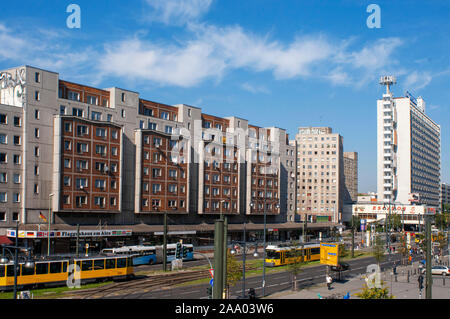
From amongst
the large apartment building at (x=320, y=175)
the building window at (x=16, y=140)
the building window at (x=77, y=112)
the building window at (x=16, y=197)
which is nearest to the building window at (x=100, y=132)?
the building window at (x=77, y=112)

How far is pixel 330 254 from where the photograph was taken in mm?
42844

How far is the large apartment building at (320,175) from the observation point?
516ft

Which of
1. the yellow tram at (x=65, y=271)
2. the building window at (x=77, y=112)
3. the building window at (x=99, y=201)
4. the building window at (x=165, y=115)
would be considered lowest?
the yellow tram at (x=65, y=271)

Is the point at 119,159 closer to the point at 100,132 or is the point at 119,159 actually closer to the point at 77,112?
the point at 100,132

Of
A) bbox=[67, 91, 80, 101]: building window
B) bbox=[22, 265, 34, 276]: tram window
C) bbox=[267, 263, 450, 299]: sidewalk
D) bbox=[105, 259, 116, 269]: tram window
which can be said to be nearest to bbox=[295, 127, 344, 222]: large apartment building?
bbox=[67, 91, 80, 101]: building window

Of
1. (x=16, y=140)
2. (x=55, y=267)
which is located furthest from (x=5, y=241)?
(x=55, y=267)

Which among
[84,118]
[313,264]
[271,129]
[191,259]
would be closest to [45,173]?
[84,118]

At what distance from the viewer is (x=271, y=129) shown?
10594 cm

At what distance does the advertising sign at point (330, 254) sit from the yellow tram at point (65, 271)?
62.2 ft

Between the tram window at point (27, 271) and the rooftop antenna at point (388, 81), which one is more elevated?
the rooftop antenna at point (388, 81)

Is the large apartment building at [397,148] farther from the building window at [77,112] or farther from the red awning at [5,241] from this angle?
the red awning at [5,241]

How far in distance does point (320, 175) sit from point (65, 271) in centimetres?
12779

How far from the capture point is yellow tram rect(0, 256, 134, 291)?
37375 mm
